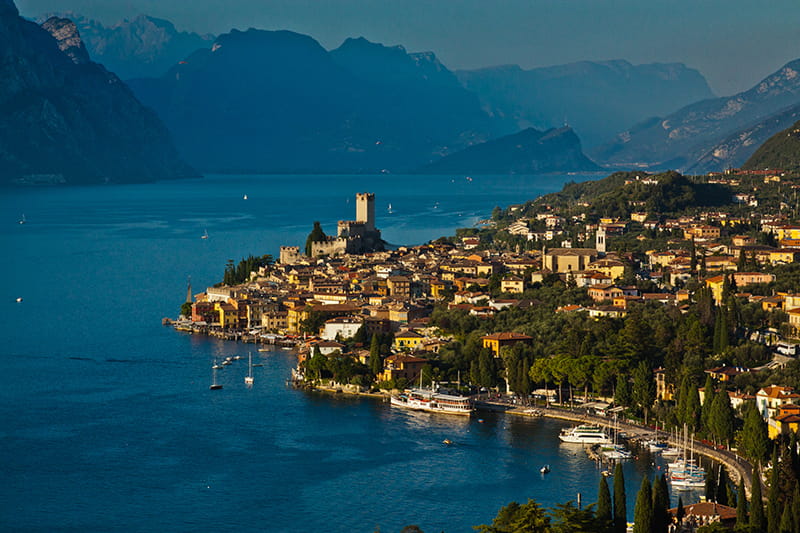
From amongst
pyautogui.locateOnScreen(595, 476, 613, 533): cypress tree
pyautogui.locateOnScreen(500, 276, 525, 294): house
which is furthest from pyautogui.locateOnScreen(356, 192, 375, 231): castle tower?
pyautogui.locateOnScreen(595, 476, 613, 533): cypress tree

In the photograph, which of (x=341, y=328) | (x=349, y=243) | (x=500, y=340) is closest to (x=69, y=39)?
(x=349, y=243)

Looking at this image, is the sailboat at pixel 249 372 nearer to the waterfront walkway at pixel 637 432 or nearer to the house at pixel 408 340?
the house at pixel 408 340

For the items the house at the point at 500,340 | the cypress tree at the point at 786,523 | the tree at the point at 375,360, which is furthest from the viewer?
the house at the point at 500,340

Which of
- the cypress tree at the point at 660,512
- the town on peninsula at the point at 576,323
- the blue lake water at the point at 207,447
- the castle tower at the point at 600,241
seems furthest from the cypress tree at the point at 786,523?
the castle tower at the point at 600,241

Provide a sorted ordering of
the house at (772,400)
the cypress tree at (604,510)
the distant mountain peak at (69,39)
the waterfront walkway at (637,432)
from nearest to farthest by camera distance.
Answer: the cypress tree at (604,510), the waterfront walkway at (637,432), the house at (772,400), the distant mountain peak at (69,39)

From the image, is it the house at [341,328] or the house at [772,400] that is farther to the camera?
the house at [341,328]

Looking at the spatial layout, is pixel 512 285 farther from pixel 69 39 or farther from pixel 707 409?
pixel 69 39
